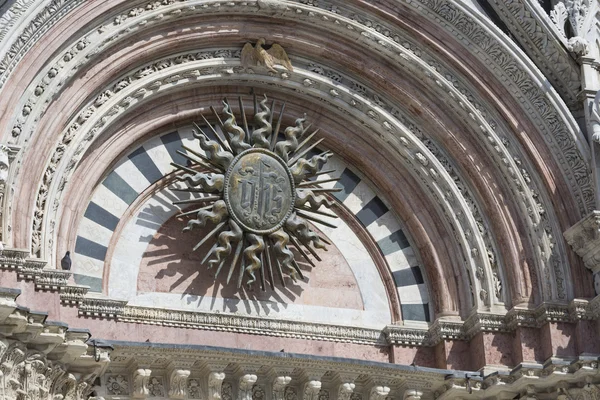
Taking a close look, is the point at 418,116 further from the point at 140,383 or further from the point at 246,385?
the point at 140,383

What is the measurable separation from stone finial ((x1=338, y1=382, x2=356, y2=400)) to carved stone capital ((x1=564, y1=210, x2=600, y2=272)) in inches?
111

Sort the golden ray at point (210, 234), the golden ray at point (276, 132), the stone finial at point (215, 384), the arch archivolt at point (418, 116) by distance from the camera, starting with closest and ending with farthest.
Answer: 1. the stone finial at point (215, 384)
2. the golden ray at point (210, 234)
3. the arch archivolt at point (418, 116)
4. the golden ray at point (276, 132)

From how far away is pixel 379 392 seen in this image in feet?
48.4

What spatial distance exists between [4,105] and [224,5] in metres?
2.75

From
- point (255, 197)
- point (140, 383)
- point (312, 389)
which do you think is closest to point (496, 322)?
point (312, 389)

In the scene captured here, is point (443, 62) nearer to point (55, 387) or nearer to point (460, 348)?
point (460, 348)

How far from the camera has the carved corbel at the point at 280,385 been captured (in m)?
14.4

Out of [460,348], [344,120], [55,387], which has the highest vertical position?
[344,120]

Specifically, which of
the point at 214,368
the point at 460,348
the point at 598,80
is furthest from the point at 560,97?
the point at 214,368

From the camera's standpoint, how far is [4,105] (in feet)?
45.4

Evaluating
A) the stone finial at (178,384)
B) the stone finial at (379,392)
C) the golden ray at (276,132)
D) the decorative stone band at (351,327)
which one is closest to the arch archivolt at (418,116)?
the decorative stone band at (351,327)

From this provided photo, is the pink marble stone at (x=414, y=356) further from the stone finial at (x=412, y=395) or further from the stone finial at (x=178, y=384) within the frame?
the stone finial at (x=178, y=384)

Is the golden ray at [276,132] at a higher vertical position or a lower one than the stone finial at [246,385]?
higher

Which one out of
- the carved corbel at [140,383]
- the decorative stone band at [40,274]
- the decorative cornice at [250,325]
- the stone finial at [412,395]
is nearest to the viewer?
the decorative stone band at [40,274]
